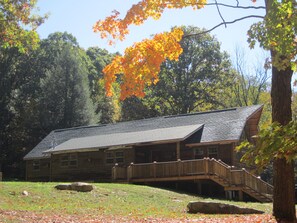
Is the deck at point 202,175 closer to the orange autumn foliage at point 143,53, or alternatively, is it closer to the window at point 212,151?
the window at point 212,151

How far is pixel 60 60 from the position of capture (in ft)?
186

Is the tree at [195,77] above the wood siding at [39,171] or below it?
above

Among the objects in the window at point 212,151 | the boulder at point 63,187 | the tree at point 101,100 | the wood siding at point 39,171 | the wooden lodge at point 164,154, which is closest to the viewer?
the boulder at point 63,187

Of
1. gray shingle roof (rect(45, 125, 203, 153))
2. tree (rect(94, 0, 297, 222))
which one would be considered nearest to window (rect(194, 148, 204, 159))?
gray shingle roof (rect(45, 125, 203, 153))

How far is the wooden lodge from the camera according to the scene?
2647cm

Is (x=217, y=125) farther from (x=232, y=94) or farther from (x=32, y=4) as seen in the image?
(x=232, y=94)

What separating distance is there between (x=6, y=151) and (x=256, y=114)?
1293 inches

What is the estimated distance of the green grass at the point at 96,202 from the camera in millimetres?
16344

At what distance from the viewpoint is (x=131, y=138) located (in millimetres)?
33062

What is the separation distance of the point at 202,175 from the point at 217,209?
29.6 feet

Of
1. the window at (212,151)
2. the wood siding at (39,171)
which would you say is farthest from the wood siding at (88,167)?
the window at (212,151)

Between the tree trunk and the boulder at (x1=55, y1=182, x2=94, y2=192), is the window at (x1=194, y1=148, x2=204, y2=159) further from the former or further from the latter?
the tree trunk

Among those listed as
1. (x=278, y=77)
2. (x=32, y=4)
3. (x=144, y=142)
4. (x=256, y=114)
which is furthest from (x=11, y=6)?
(x=256, y=114)

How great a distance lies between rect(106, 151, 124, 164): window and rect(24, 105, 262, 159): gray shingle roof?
3553 millimetres
